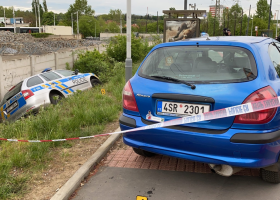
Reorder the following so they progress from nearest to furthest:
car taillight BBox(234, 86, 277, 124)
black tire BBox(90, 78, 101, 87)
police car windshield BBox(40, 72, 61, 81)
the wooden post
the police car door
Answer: car taillight BBox(234, 86, 277, 124), police car windshield BBox(40, 72, 61, 81), the police car door, black tire BBox(90, 78, 101, 87), the wooden post

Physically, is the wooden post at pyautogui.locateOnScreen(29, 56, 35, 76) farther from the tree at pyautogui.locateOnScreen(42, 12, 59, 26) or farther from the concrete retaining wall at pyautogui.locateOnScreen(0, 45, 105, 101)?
the tree at pyautogui.locateOnScreen(42, 12, 59, 26)

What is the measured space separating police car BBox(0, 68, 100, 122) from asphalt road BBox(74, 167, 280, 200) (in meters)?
5.67

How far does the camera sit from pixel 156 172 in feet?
13.2

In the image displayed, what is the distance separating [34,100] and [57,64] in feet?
30.2

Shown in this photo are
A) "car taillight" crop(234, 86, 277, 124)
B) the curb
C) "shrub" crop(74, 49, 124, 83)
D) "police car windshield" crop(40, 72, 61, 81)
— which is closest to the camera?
"car taillight" crop(234, 86, 277, 124)

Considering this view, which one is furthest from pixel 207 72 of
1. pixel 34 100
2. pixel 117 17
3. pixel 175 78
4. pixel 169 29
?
pixel 117 17

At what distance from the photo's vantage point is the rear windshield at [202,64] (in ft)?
10.6

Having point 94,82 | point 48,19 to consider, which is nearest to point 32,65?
point 94,82

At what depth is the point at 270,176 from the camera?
3.53 metres

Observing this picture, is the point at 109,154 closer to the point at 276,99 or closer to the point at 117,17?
the point at 276,99

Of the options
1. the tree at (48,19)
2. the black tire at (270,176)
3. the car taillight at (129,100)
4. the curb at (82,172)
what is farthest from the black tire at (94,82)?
the tree at (48,19)

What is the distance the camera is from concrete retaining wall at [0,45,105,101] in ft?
45.4

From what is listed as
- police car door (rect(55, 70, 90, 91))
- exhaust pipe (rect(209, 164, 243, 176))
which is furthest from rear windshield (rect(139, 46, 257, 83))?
police car door (rect(55, 70, 90, 91))

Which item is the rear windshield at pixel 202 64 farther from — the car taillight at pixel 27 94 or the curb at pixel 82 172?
the car taillight at pixel 27 94
